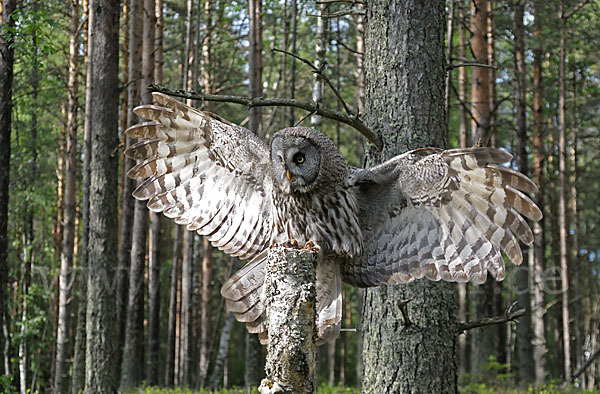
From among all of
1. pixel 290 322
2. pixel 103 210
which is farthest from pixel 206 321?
pixel 290 322

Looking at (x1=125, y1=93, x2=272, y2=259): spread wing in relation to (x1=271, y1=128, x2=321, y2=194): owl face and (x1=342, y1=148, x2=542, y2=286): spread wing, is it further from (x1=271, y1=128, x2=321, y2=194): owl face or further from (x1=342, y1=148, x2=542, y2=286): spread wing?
(x1=342, y1=148, x2=542, y2=286): spread wing

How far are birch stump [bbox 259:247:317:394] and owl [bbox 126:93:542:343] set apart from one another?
3.47 feet

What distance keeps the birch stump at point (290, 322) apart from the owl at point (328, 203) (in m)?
1.06

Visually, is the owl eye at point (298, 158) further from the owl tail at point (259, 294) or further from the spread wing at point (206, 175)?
the owl tail at point (259, 294)

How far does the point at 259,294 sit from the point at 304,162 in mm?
980

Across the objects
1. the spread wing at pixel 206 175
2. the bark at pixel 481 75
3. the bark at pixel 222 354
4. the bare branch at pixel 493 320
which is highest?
the bark at pixel 481 75

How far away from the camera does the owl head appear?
4.10 m

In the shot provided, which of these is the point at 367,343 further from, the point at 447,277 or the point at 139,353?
the point at 139,353

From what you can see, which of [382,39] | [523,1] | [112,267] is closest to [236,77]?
[523,1]

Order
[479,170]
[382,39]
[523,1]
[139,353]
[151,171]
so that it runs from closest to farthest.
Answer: [479,170]
[151,171]
[382,39]
[139,353]
[523,1]

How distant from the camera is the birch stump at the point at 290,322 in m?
2.83

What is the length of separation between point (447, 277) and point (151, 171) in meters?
2.20

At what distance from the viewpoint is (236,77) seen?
68.5ft

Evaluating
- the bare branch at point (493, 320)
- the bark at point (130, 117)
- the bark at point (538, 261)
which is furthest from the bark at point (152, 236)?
the bark at point (538, 261)
